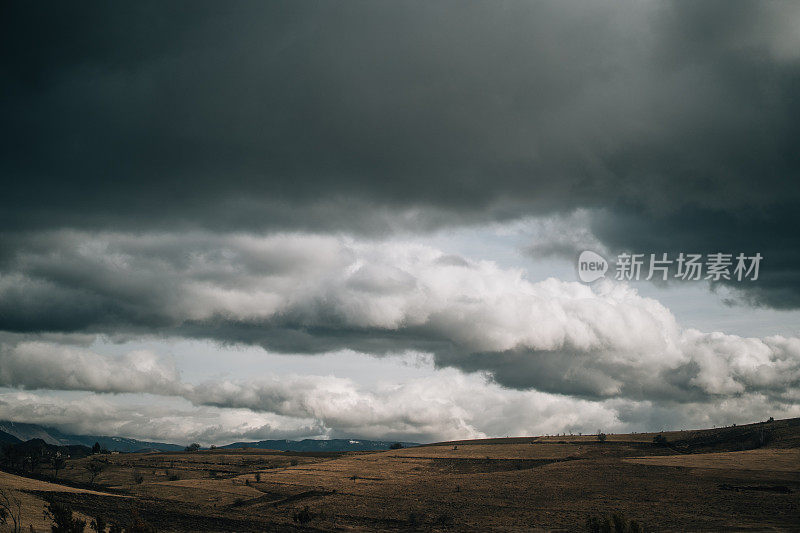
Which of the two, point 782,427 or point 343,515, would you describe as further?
point 782,427

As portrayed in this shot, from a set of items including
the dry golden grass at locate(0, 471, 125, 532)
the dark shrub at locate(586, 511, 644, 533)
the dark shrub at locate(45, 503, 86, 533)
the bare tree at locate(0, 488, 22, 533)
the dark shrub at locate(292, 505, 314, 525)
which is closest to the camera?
the dark shrub at locate(45, 503, 86, 533)

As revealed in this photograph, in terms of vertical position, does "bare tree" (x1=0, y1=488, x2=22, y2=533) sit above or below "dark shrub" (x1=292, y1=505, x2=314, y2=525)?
above

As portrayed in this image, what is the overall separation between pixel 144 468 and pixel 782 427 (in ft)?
591

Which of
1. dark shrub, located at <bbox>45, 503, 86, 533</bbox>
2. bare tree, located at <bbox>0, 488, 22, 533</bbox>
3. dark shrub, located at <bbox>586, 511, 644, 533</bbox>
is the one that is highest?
dark shrub, located at <bbox>586, 511, 644, 533</bbox>

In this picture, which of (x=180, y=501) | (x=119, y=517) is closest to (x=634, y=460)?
(x=180, y=501)

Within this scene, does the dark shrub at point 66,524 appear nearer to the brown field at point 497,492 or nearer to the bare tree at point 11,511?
the brown field at point 497,492

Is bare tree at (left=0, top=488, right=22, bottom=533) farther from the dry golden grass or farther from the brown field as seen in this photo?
the brown field

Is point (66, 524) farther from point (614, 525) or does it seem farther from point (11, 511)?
point (614, 525)

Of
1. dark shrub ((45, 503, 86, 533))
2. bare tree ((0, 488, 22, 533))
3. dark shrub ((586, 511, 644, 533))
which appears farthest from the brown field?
dark shrub ((586, 511, 644, 533))

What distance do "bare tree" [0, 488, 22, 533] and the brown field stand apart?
5.77 ft

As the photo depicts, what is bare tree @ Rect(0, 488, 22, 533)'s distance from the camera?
2415 inches

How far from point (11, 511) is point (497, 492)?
2870 inches

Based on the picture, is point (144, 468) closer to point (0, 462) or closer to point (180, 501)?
point (0, 462)

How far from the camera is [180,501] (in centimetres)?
11000
